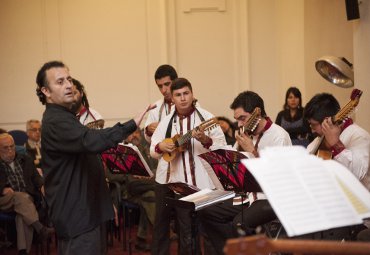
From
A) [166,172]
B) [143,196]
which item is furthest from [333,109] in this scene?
[143,196]

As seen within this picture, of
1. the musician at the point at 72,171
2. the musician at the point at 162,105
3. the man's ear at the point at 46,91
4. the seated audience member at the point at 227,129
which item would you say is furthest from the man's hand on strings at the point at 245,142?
the seated audience member at the point at 227,129

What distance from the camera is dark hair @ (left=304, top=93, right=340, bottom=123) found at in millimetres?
4215

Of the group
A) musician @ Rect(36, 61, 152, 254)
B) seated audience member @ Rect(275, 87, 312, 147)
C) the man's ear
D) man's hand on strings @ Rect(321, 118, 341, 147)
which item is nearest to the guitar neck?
man's hand on strings @ Rect(321, 118, 341, 147)

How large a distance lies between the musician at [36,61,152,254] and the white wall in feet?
16.3

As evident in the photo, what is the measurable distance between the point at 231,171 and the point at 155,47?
189 inches

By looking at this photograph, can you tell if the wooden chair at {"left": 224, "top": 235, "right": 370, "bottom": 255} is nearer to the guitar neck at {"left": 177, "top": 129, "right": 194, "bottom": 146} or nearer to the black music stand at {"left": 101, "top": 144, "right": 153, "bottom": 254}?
the guitar neck at {"left": 177, "top": 129, "right": 194, "bottom": 146}

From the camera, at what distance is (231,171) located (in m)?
3.96

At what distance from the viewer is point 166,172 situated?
195 inches

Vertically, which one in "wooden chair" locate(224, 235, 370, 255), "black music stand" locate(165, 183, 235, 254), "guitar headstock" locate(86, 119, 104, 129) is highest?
"guitar headstock" locate(86, 119, 104, 129)

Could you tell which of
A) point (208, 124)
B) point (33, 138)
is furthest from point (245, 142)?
point (33, 138)

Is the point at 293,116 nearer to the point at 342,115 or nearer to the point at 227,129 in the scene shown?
the point at 227,129

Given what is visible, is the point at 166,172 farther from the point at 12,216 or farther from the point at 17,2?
the point at 17,2

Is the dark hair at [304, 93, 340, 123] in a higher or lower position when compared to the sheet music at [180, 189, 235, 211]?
higher

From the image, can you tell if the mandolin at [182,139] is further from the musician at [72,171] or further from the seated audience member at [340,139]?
the musician at [72,171]
